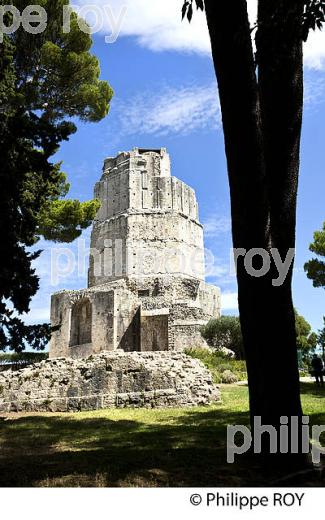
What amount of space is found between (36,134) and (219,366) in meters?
13.0

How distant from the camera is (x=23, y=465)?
4.60m

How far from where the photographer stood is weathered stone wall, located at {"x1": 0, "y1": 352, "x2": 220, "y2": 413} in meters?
10.6

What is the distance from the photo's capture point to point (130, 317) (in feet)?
88.6

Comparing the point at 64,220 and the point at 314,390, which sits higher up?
the point at 64,220

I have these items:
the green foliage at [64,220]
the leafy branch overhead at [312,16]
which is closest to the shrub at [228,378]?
the green foliage at [64,220]

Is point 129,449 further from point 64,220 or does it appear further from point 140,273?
point 140,273

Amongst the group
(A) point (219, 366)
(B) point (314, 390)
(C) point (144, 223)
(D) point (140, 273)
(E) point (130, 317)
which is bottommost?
(B) point (314, 390)

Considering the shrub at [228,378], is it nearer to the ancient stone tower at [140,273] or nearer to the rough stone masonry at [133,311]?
the rough stone masonry at [133,311]

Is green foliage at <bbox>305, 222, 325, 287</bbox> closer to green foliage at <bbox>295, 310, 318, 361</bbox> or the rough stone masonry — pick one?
the rough stone masonry

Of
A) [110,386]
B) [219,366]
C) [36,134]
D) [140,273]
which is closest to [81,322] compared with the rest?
[140,273]

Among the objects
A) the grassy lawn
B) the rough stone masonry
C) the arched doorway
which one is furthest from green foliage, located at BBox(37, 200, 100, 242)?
the arched doorway

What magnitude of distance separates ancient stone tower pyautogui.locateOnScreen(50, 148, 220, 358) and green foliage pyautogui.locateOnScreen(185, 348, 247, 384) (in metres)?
3.65

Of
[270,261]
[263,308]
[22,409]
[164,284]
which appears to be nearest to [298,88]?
[270,261]

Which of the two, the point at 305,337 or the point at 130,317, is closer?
the point at 130,317
